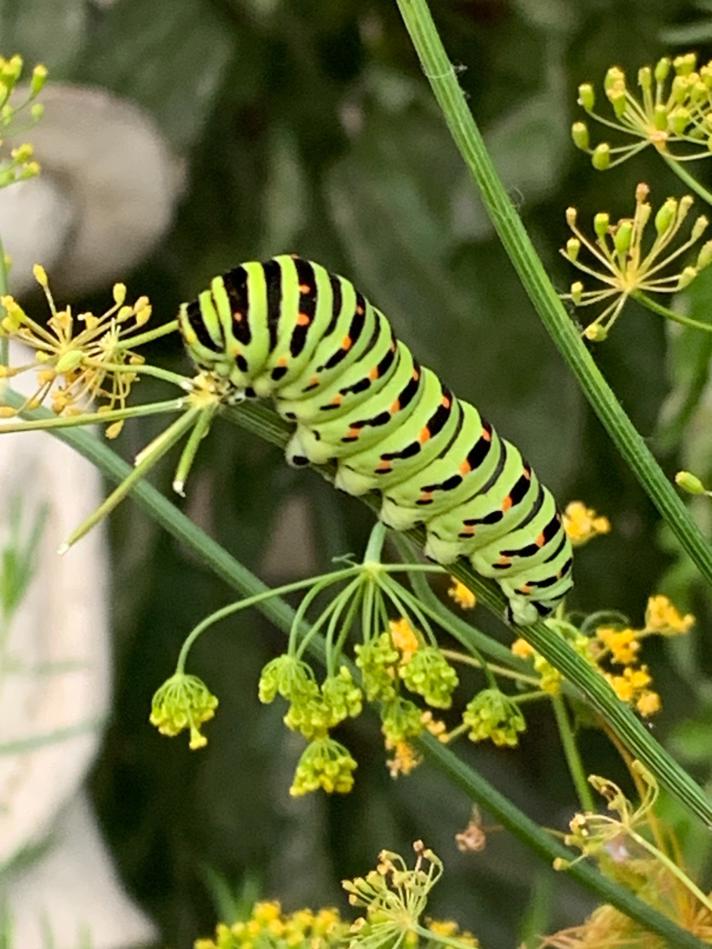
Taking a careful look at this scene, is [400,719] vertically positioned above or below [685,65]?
below

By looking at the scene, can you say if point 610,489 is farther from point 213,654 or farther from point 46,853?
point 46,853

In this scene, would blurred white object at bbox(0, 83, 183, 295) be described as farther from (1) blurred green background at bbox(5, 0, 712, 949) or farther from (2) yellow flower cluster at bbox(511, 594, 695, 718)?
(2) yellow flower cluster at bbox(511, 594, 695, 718)

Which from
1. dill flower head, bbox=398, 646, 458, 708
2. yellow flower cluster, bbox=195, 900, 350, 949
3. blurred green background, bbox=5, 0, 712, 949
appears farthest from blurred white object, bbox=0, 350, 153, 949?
dill flower head, bbox=398, 646, 458, 708

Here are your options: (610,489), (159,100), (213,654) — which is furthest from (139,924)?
(159,100)

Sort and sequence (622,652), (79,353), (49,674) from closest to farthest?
1. (79,353)
2. (622,652)
3. (49,674)

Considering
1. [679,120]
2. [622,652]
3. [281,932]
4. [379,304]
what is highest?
[379,304]

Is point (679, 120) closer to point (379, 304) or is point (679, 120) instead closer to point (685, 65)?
point (685, 65)

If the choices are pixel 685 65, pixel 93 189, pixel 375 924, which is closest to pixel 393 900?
pixel 375 924
